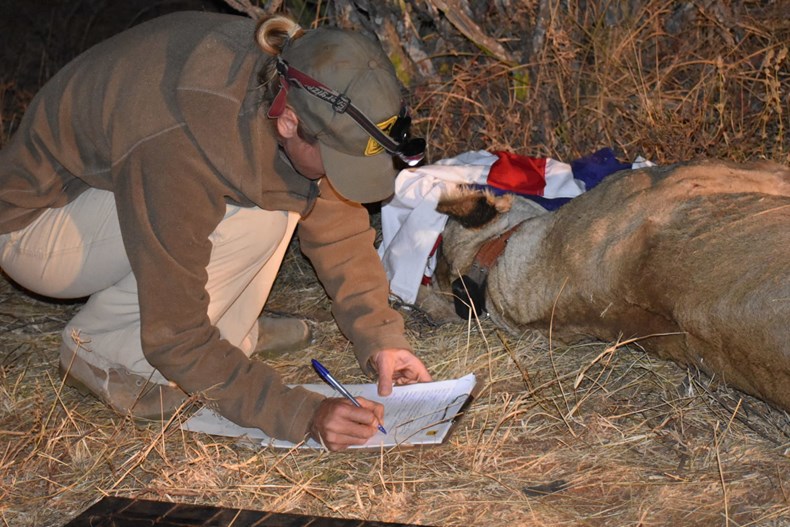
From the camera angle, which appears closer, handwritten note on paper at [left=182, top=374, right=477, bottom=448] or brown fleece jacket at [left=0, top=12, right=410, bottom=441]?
brown fleece jacket at [left=0, top=12, right=410, bottom=441]

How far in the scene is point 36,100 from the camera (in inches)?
125

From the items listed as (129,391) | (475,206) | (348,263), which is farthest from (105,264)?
(475,206)

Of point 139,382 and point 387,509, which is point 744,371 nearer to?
point 387,509

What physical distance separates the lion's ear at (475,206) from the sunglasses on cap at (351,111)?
143cm

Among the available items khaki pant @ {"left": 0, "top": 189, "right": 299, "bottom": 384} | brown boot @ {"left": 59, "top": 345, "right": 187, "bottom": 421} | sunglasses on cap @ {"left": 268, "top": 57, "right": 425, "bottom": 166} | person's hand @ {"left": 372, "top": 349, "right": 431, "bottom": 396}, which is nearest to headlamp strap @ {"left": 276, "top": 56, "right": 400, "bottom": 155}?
sunglasses on cap @ {"left": 268, "top": 57, "right": 425, "bottom": 166}

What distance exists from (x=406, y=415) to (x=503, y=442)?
318mm

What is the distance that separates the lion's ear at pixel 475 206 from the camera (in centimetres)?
418

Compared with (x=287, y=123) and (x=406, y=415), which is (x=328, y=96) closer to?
(x=287, y=123)

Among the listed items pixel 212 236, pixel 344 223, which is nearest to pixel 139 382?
pixel 212 236

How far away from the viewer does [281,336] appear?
3990 millimetres

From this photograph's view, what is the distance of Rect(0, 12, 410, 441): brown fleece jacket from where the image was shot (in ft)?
9.15

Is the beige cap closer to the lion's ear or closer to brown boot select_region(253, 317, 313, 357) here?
brown boot select_region(253, 317, 313, 357)

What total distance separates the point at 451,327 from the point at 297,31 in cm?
169

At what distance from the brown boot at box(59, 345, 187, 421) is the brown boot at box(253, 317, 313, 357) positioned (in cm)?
56
